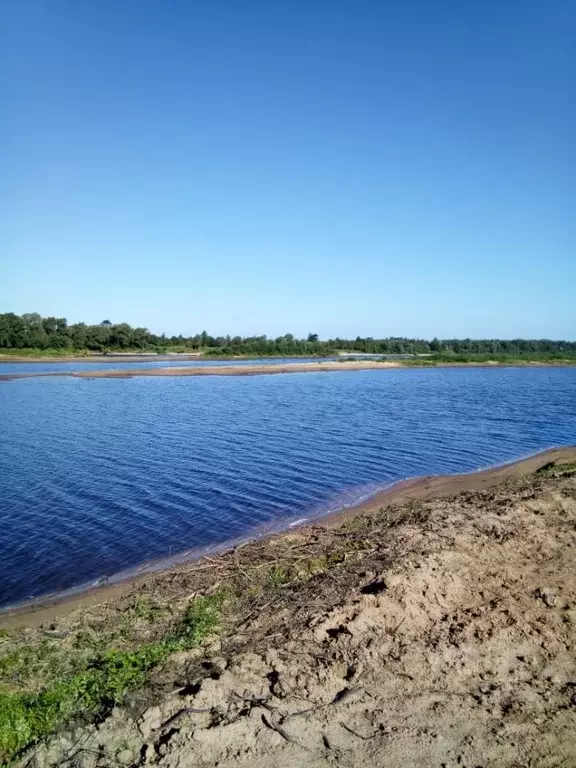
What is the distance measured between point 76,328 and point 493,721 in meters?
130

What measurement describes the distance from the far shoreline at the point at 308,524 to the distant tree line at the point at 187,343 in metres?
108

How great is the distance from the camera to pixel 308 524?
1385cm

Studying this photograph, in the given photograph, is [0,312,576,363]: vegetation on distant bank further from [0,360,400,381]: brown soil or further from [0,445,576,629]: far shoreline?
[0,445,576,629]: far shoreline

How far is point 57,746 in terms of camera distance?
4.91 meters

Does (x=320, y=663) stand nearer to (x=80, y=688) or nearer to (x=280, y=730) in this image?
(x=280, y=730)

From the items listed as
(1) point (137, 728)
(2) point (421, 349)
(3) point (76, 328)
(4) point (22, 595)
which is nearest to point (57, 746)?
(1) point (137, 728)

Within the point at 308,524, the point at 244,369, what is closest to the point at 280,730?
the point at 308,524

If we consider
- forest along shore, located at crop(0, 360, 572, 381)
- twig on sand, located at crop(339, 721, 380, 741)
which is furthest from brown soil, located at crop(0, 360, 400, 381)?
twig on sand, located at crop(339, 721, 380, 741)

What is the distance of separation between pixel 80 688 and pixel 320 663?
2.63 metres

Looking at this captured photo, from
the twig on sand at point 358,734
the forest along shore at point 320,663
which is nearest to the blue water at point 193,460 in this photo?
the forest along shore at point 320,663

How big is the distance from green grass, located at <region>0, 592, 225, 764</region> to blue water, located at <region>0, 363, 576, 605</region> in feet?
14.3

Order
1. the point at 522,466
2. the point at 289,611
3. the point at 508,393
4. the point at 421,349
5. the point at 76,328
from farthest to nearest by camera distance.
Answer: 1. the point at 421,349
2. the point at 76,328
3. the point at 508,393
4. the point at 522,466
5. the point at 289,611

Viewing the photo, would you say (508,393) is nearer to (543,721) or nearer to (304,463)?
(304,463)

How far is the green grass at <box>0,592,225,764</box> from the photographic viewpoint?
17.0 ft
